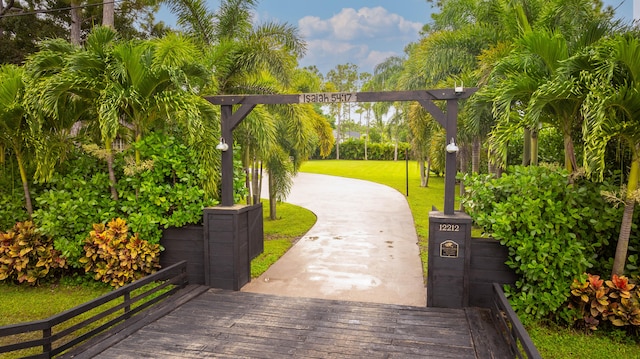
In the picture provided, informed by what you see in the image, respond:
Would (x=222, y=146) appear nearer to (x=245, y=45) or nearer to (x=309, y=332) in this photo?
(x=309, y=332)

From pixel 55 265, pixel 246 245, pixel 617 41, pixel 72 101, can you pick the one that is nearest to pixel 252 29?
pixel 72 101

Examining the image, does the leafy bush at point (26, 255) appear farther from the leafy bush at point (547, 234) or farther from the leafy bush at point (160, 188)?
the leafy bush at point (547, 234)

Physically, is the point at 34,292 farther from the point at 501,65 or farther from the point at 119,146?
the point at 501,65

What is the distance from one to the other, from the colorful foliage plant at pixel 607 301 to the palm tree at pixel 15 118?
6.98 metres

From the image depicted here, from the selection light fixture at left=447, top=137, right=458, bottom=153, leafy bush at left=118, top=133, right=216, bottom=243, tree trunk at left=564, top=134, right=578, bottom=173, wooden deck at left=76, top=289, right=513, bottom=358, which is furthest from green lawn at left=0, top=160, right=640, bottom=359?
light fixture at left=447, top=137, right=458, bottom=153

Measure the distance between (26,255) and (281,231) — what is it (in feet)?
17.7

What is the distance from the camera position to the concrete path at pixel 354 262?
17.0 feet

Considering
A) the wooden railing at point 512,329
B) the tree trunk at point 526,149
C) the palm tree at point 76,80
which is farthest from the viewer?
the tree trunk at point 526,149

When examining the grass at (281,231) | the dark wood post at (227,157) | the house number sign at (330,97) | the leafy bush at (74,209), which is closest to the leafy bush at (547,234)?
the house number sign at (330,97)

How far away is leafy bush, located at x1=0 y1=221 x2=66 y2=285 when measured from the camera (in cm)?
516

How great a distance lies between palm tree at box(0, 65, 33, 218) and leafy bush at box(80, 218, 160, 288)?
1.21 metres

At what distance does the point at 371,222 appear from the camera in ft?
33.7

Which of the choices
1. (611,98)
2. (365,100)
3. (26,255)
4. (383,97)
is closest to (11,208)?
(26,255)

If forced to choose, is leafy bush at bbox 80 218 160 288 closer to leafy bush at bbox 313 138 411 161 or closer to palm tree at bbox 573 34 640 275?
palm tree at bbox 573 34 640 275
